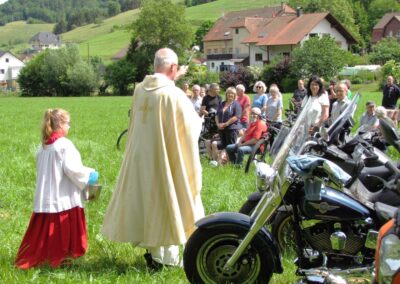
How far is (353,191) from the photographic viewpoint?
476cm

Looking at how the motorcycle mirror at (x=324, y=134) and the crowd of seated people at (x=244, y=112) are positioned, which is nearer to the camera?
the motorcycle mirror at (x=324, y=134)

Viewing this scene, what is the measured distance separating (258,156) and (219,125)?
157cm

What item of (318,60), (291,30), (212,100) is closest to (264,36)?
(291,30)

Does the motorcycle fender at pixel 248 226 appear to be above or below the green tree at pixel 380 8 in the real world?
below

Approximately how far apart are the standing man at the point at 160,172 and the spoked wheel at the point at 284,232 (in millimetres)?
708

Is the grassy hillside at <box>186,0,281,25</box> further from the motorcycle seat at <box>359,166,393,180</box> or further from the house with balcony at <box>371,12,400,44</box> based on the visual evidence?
the motorcycle seat at <box>359,166,393,180</box>

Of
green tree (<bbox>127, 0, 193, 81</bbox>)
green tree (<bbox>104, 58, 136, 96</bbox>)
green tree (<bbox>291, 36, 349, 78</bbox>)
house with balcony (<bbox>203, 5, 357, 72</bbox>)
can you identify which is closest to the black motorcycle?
green tree (<bbox>291, 36, 349, 78</bbox>)

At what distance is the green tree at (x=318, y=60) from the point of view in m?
57.2

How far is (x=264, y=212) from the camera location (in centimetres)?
459

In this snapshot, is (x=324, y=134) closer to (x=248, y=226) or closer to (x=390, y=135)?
(x=248, y=226)

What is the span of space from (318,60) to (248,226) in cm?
5414

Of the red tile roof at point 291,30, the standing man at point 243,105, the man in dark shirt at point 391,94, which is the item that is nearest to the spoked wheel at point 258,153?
the standing man at point 243,105

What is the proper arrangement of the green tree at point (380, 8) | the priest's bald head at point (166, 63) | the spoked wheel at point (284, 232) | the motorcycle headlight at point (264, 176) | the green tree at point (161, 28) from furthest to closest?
the green tree at point (380, 8) → the green tree at point (161, 28) → the priest's bald head at point (166, 63) → the spoked wheel at point (284, 232) → the motorcycle headlight at point (264, 176)

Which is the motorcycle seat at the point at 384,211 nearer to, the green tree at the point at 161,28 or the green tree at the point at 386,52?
the green tree at the point at 386,52
